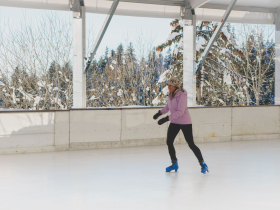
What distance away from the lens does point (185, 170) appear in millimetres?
5578

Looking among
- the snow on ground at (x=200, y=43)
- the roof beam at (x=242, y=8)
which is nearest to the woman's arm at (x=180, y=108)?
the roof beam at (x=242, y=8)

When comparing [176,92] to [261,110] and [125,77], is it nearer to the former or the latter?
[261,110]

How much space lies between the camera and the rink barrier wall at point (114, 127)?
729cm

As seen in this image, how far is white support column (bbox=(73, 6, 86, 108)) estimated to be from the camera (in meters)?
8.47

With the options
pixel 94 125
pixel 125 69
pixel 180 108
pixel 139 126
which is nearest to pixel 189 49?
pixel 139 126

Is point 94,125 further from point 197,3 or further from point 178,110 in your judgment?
point 197,3

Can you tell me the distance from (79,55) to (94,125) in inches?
72.3

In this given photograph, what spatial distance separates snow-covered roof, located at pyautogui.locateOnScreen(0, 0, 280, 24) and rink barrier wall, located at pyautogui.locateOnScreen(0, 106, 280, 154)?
2.64m

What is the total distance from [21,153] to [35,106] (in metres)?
8.68

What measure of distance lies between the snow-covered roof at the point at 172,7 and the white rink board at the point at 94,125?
262 centimetres

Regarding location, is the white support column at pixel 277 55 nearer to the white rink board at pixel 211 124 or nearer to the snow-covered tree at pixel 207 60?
the white rink board at pixel 211 124

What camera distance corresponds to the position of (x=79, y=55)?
852cm

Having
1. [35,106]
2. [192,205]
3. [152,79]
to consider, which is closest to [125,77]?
[152,79]

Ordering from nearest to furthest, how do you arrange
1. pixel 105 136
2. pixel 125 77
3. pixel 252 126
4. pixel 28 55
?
pixel 105 136, pixel 252 126, pixel 28 55, pixel 125 77
